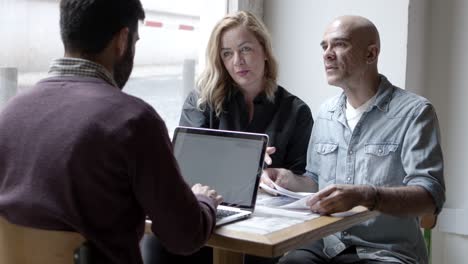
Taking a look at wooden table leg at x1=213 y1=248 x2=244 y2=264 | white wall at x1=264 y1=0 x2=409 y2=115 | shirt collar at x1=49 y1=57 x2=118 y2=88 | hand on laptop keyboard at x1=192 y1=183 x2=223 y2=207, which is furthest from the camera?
white wall at x1=264 y1=0 x2=409 y2=115

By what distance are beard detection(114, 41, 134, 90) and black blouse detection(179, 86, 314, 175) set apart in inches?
38.8

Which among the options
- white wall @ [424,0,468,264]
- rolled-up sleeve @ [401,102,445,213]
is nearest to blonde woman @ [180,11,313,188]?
rolled-up sleeve @ [401,102,445,213]

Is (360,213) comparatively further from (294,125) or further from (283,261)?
(294,125)

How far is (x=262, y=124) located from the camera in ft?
7.80

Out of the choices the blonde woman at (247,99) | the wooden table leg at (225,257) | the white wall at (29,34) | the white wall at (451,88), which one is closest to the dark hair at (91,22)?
the wooden table leg at (225,257)

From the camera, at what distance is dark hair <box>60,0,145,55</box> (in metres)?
1.27

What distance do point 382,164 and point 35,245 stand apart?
1.15m

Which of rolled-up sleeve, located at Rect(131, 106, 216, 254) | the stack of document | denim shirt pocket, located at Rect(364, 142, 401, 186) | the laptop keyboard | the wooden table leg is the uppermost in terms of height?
rolled-up sleeve, located at Rect(131, 106, 216, 254)

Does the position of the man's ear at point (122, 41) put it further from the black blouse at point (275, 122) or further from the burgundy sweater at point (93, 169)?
the black blouse at point (275, 122)

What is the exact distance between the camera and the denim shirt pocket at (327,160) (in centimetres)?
212

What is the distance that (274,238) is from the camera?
141 cm

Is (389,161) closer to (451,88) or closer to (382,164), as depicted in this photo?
(382,164)

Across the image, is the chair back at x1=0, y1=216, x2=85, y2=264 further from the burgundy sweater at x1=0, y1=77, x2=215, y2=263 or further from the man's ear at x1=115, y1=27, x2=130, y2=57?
the man's ear at x1=115, y1=27, x2=130, y2=57

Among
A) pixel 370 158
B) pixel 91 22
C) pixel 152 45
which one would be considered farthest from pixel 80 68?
pixel 152 45
